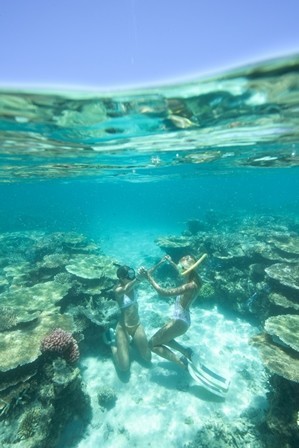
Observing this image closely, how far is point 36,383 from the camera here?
21.4ft

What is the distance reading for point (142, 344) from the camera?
936 cm

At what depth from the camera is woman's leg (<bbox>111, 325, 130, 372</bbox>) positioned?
8953 mm

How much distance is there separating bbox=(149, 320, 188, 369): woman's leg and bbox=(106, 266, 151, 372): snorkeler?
402mm

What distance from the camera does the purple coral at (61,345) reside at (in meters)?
6.87

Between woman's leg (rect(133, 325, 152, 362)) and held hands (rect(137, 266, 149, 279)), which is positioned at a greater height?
held hands (rect(137, 266, 149, 279))

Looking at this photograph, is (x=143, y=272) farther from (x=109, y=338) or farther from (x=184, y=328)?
(x=109, y=338)

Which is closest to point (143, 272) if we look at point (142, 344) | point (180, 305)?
point (180, 305)

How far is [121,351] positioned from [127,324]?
0.85 metres

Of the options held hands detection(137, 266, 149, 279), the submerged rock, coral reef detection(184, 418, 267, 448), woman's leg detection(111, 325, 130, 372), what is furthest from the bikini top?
the submerged rock

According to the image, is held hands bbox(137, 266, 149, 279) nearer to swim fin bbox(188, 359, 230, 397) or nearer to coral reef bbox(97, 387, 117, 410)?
swim fin bbox(188, 359, 230, 397)

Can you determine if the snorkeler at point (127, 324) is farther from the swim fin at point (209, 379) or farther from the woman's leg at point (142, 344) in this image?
the swim fin at point (209, 379)

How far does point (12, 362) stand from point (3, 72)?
697 cm

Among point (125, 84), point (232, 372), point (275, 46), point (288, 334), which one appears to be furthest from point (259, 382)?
point (125, 84)

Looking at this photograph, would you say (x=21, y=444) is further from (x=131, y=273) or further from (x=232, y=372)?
(x=232, y=372)
